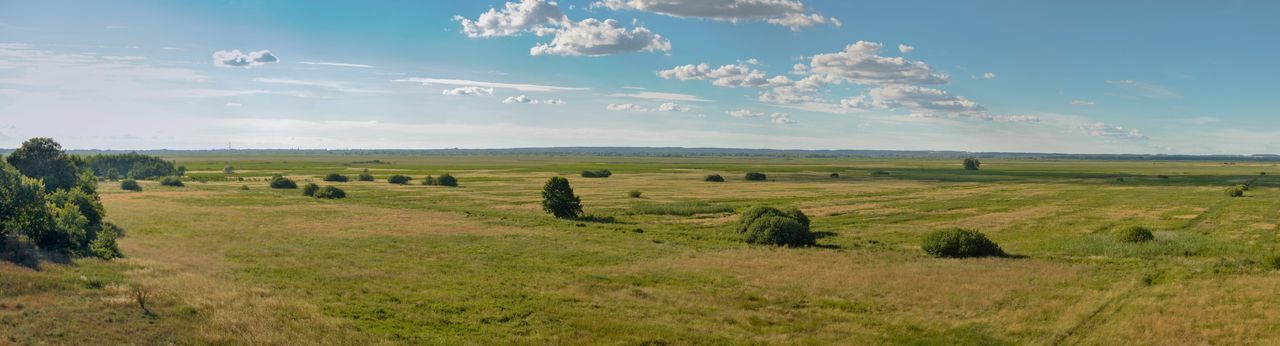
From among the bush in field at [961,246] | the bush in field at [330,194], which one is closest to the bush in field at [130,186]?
the bush in field at [330,194]

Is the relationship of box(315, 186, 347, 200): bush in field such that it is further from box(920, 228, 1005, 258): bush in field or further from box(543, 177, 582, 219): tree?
box(920, 228, 1005, 258): bush in field

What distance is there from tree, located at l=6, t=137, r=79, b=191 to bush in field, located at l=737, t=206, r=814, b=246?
5650cm

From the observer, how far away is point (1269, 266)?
32969mm

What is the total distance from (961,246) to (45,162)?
7198 centimetres

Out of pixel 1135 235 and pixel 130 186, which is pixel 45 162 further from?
pixel 1135 235

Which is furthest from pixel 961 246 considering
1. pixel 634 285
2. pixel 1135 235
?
pixel 634 285

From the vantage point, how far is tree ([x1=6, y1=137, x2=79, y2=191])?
198ft

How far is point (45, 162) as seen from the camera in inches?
2425

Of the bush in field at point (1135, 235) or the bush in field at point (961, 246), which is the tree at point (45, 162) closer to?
the bush in field at point (961, 246)

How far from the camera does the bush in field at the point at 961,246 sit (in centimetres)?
3791

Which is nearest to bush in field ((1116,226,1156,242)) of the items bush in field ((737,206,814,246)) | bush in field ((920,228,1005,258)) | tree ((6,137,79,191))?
bush in field ((920,228,1005,258))

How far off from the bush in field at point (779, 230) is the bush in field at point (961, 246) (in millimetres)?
7414

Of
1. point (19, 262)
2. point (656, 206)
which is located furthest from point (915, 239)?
point (19, 262)

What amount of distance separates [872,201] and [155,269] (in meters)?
68.0
